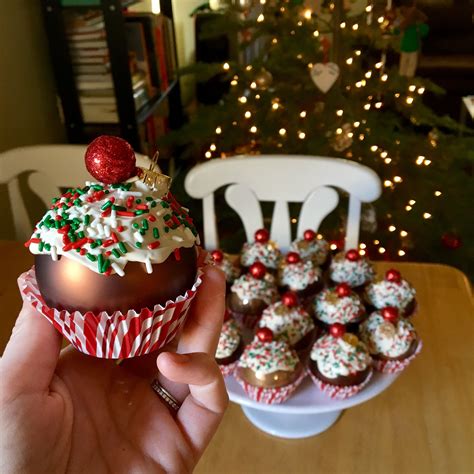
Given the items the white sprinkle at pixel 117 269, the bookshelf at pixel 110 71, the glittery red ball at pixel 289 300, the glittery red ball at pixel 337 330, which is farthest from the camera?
the bookshelf at pixel 110 71

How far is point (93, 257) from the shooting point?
0.60 meters

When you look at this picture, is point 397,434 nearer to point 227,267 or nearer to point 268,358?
point 268,358

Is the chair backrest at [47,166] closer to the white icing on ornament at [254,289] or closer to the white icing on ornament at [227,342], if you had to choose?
the white icing on ornament at [254,289]

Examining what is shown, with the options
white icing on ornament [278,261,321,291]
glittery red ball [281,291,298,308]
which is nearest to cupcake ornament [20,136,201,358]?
glittery red ball [281,291,298,308]

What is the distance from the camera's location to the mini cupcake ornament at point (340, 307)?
1175mm

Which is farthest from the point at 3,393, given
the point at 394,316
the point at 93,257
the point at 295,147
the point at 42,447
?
the point at 295,147

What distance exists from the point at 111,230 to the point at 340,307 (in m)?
0.69

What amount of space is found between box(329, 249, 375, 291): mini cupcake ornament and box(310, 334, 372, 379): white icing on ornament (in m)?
0.27

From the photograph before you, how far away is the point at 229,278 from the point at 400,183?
1.08 m

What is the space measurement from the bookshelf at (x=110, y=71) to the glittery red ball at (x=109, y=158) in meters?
1.70

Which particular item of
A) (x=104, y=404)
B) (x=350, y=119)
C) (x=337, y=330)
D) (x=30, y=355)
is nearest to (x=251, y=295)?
(x=337, y=330)

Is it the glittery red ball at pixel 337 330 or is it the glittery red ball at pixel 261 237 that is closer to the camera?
the glittery red ball at pixel 337 330

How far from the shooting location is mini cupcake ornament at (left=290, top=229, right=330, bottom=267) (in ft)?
4.57

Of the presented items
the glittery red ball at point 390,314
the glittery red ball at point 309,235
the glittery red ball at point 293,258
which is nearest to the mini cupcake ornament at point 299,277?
the glittery red ball at point 293,258
